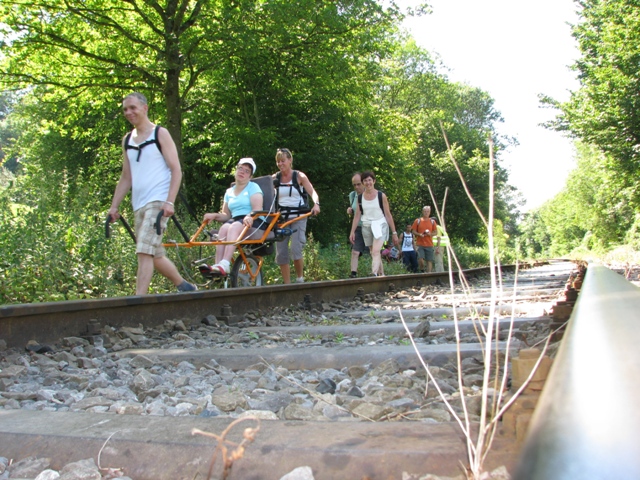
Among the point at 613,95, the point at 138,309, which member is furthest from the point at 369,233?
the point at 613,95

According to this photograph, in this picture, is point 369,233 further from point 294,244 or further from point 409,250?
point 409,250

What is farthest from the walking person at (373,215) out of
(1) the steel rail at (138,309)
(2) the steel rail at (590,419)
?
(2) the steel rail at (590,419)

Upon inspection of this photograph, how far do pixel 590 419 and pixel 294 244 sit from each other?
7579mm

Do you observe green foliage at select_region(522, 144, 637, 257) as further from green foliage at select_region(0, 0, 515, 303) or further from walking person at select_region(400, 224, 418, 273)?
green foliage at select_region(0, 0, 515, 303)

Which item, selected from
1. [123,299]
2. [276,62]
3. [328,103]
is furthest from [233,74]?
[123,299]

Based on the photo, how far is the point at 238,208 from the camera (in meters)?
7.56

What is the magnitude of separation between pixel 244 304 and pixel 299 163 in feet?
52.9

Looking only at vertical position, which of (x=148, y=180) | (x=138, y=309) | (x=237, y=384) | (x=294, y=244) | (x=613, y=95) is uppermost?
(x=613, y=95)

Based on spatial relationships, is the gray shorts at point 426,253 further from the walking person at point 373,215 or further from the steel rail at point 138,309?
the steel rail at point 138,309

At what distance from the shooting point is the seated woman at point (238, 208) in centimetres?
721

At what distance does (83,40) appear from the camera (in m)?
15.3

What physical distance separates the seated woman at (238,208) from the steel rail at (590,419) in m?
6.37

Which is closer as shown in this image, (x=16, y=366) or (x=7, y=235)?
(x=16, y=366)

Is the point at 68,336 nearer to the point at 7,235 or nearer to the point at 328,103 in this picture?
the point at 7,235
